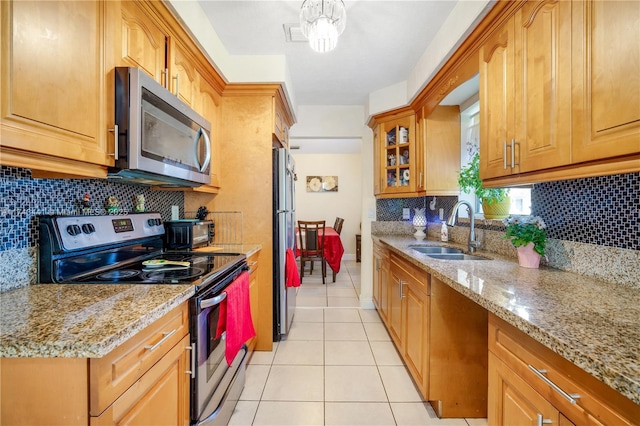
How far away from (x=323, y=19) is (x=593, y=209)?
168 centimetres

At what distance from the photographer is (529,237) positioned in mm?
1337

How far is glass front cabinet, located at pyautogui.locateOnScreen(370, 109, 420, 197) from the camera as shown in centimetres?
274

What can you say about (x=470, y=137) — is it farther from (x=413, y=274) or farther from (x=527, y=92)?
(x=413, y=274)

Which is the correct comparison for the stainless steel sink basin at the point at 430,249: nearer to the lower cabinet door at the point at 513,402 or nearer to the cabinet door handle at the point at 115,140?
the lower cabinet door at the point at 513,402

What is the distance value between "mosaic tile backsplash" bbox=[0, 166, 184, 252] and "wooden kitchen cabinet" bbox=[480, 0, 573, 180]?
6.96 feet

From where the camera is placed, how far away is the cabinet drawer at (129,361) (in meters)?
0.65

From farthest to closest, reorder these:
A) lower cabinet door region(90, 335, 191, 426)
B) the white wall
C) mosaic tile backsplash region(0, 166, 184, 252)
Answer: the white wall
mosaic tile backsplash region(0, 166, 184, 252)
lower cabinet door region(90, 335, 191, 426)

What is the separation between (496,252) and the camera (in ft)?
6.07

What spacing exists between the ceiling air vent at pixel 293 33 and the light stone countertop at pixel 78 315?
1835 millimetres

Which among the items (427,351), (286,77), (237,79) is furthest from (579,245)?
(237,79)

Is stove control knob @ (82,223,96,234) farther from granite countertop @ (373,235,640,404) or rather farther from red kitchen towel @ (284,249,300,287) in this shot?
granite countertop @ (373,235,640,404)

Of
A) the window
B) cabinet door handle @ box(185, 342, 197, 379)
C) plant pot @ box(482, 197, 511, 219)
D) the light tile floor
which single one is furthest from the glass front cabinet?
cabinet door handle @ box(185, 342, 197, 379)

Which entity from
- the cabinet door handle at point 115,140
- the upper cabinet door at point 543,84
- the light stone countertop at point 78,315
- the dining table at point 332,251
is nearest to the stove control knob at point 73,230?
the light stone countertop at point 78,315

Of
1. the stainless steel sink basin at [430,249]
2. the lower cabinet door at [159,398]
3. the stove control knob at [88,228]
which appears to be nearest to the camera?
the lower cabinet door at [159,398]
